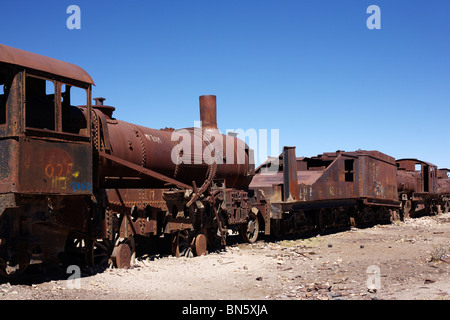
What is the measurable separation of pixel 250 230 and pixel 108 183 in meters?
6.68

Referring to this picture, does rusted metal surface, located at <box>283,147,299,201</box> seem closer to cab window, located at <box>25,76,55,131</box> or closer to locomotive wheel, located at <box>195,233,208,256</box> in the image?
locomotive wheel, located at <box>195,233,208,256</box>

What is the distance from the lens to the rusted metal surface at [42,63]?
7.64 meters

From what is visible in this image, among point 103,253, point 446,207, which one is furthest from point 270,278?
point 446,207

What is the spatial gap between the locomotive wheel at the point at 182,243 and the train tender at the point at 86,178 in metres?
0.03

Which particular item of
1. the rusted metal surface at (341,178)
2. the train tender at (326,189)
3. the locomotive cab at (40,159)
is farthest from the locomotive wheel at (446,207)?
the locomotive cab at (40,159)

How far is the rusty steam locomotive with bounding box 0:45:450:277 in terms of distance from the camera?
7754 mm

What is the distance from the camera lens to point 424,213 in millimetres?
32156

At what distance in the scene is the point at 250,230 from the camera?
15.5 metres

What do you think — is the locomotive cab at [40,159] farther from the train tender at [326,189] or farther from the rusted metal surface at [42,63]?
the train tender at [326,189]

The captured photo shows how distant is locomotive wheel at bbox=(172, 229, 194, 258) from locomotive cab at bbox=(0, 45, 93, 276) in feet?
10.2

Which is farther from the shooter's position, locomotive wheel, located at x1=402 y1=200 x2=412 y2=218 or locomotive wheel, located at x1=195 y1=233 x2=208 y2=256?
locomotive wheel, located at x1=402 y1=200 x2=412 y2=218

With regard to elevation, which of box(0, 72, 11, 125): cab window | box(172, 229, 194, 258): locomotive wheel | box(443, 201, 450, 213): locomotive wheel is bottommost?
box(443, 201, 450, 213): locomotive wheel

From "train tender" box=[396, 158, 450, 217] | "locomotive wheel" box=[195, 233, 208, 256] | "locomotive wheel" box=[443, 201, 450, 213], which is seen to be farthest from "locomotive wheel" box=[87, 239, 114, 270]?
"locomotive wheel" box=[443, 201, 450, 213]
